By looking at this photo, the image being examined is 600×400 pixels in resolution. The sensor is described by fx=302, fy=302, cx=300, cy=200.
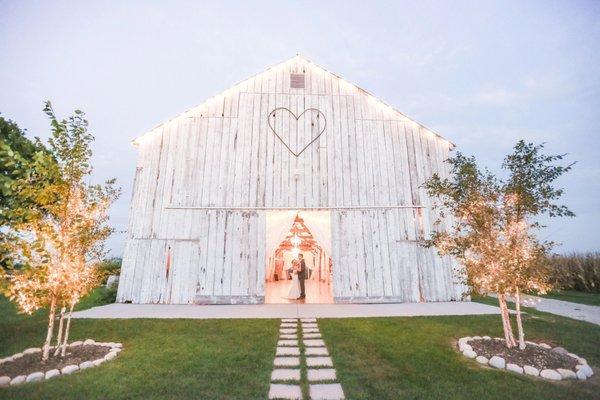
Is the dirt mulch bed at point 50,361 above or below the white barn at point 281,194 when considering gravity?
below

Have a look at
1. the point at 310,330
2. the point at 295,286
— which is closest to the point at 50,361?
the point at 310,330

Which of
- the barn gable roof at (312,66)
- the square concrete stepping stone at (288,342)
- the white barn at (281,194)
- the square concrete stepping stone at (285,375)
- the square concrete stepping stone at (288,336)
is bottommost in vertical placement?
the square concrete stepping stone at (285,375)

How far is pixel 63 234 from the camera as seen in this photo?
534cm

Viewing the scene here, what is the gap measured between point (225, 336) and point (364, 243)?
6.72 metres

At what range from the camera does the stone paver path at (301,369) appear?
A: 3912mm

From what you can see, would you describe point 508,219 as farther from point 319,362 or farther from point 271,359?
point 271,359

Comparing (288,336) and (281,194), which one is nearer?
(288,336)

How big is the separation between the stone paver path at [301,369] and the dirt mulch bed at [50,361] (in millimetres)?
3277

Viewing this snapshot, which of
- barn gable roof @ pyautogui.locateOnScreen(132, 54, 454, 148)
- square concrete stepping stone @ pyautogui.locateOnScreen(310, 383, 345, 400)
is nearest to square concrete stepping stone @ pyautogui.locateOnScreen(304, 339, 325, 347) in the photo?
square concrete stepping stone @ pyautogui.locateOnScreen(310, 383, 345, 400)

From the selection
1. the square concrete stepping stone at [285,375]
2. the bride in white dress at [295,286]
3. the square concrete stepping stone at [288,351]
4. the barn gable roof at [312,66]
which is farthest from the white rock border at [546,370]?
the barn gable roof at [312,66]

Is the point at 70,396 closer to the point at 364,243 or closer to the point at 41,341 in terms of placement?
the point at 41,341

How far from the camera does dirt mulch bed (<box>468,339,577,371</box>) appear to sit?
15.9 feet

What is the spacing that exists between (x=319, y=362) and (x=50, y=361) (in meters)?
4.48

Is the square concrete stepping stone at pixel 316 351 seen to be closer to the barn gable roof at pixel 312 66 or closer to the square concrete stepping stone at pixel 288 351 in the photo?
the square concrete stepping stone at pixel 288 351
